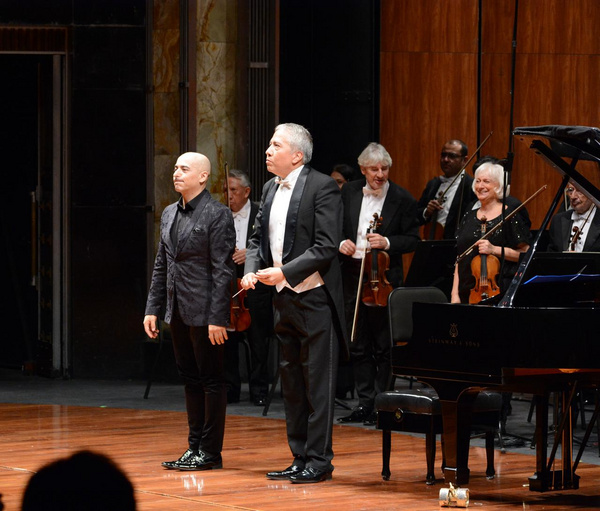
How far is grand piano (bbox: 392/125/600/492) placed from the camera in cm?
380

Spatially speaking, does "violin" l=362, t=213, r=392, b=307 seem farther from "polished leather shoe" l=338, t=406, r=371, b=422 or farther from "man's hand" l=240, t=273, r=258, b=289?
"man's hand" l=240, t=273, r=258, b=289

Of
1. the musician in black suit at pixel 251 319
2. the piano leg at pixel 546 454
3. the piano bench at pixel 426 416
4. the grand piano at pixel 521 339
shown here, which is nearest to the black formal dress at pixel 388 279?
the musician in black suit at pixel 251 319

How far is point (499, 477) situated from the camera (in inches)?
188

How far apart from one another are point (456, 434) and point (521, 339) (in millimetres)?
480

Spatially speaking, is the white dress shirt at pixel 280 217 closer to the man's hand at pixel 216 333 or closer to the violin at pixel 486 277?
the man's hand at pixel 216 333

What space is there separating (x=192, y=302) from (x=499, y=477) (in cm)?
148

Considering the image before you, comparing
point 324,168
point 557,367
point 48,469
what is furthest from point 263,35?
point 48,469

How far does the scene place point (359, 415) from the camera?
6.28m

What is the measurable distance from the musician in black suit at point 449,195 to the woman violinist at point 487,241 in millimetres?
1025

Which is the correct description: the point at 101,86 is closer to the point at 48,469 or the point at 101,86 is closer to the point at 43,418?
the point at 43,418

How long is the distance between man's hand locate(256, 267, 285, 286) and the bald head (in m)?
0.60

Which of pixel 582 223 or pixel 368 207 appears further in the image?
pixel 368 207

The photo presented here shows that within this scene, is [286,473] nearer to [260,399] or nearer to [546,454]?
[546,454]

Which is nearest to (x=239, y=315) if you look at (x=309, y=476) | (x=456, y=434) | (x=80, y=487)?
(x=309, y=476)
